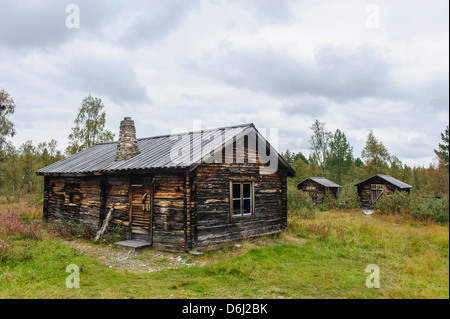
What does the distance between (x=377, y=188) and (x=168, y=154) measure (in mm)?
22580

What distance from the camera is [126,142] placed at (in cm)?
1388

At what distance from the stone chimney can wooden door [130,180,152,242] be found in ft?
6.47

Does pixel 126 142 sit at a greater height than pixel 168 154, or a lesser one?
greater

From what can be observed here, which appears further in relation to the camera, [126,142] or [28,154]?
[28,154]

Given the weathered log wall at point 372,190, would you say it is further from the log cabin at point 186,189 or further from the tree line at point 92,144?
the log cabin at point 186,189

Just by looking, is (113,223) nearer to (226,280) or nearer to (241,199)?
(241,199)

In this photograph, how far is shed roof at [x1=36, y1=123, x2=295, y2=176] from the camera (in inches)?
436

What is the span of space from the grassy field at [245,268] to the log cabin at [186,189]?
0.83 m

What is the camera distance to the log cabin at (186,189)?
35.5 feet

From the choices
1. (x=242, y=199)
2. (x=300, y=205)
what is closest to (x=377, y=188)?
(x=300, y=205)

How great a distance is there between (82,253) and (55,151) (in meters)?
41.8

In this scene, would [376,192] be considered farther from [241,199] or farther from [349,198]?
[241,199]

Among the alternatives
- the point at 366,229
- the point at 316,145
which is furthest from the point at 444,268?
the point at 316,145

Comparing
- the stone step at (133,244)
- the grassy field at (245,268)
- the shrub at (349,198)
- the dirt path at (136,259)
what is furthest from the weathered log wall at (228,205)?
the shrub at (349,198)
